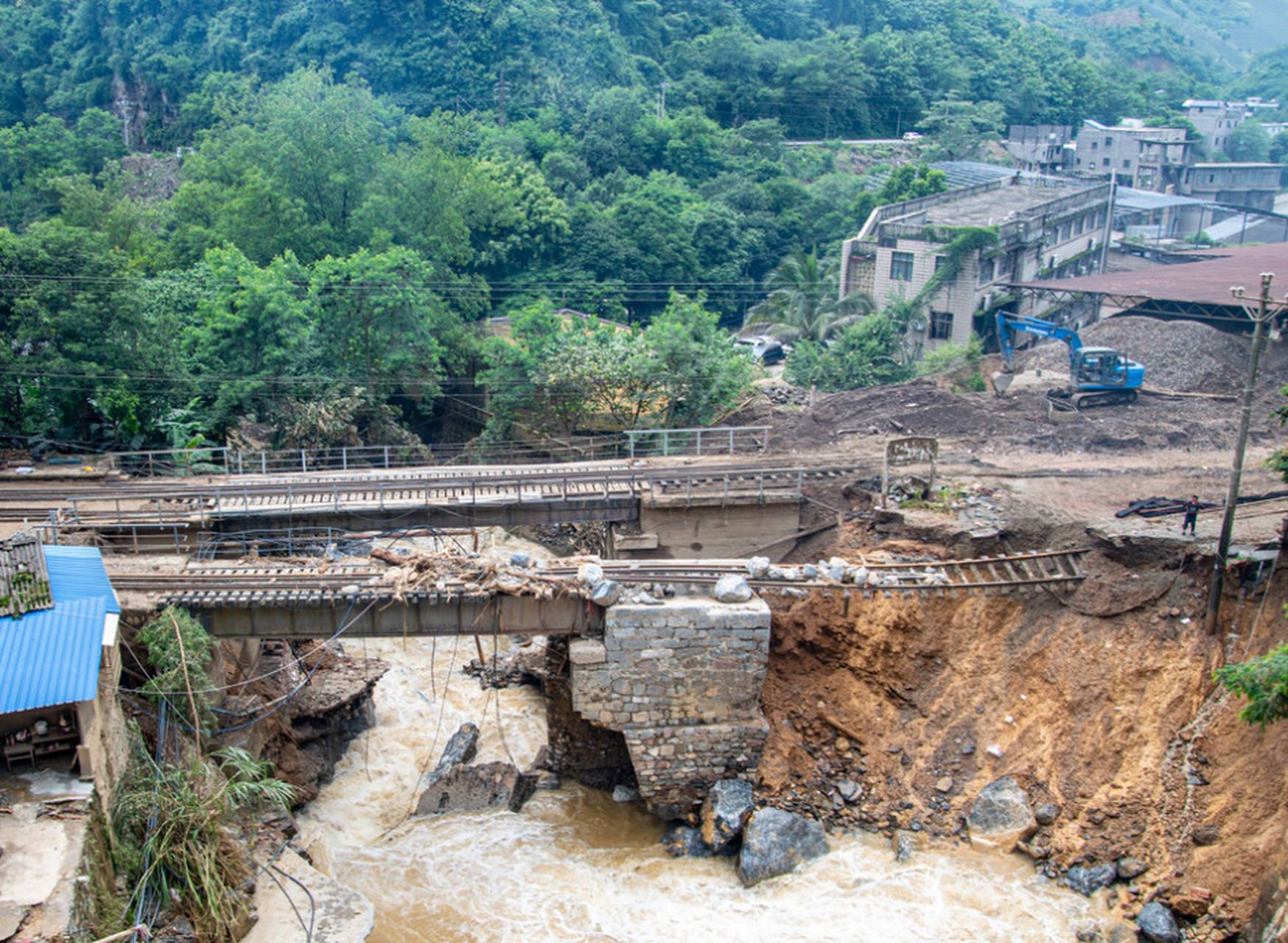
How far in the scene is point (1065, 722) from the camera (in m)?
20.3

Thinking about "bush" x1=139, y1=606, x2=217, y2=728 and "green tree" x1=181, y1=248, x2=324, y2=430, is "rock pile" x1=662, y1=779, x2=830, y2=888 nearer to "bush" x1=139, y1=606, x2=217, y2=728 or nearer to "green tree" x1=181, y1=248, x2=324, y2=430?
"bush" x1=139, y1=606, x2=217, y2=728

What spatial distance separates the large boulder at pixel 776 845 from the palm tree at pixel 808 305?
100 feet

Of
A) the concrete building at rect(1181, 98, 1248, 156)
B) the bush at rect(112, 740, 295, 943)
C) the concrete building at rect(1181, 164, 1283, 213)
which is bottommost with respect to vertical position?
the bush at rect(112, 740, 295, 943)

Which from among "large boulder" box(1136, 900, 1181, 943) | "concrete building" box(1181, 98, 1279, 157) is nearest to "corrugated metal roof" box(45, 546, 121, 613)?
"large boulder" box(1136, 900, 1181, 943)

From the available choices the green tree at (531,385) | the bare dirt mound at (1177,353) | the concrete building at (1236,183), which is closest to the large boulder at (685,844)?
the green tree at (531,385)

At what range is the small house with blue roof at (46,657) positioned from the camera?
1603cm

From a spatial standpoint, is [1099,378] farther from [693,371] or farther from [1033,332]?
[693,371]

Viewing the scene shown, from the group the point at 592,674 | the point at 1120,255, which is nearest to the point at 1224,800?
the point at 592,674

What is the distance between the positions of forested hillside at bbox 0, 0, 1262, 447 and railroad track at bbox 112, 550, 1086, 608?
→ 13.1m

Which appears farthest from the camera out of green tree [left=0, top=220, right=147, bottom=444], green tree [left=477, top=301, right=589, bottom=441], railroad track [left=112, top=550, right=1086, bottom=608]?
green tree [left=477, top=301, right=589, bottom=441]

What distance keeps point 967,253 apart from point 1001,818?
32.4 metres

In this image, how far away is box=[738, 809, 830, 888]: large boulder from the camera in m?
19.3

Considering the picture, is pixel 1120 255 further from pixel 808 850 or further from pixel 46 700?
pixel 46 700

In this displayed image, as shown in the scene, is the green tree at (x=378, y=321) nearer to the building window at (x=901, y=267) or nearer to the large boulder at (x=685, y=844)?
the large boulder at (x=685, y=844)
